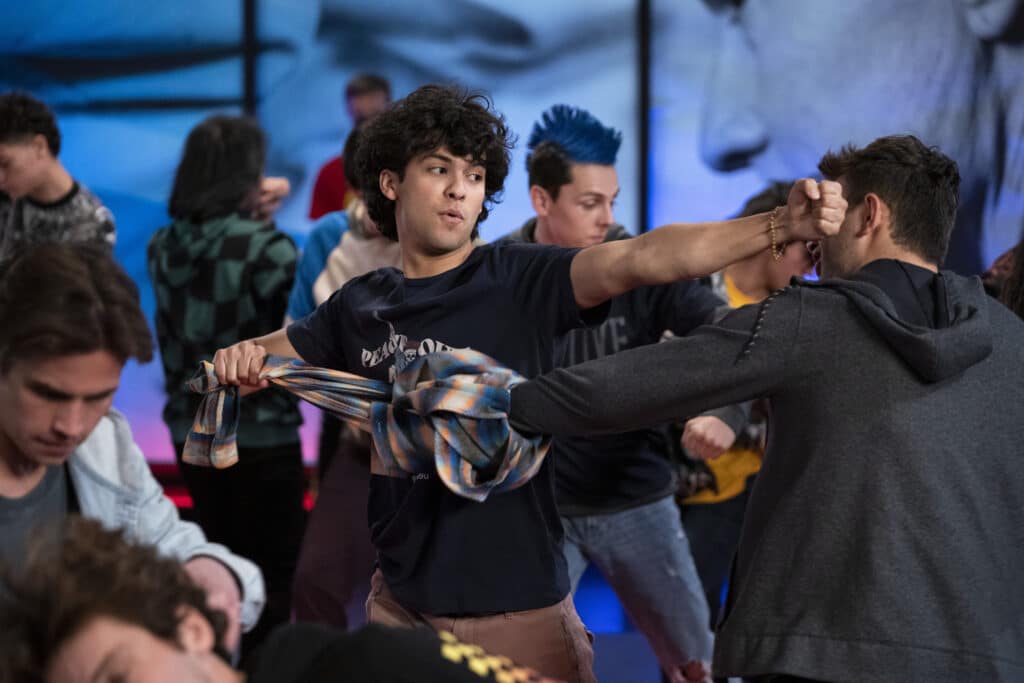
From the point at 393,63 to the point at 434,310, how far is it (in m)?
4.29

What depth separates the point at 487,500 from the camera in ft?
7.43

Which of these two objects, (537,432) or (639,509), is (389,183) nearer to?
(537,432)

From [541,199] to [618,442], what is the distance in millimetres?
763

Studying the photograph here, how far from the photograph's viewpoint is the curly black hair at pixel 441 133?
245 centimetres

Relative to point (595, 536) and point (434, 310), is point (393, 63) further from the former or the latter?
point (434, 310)

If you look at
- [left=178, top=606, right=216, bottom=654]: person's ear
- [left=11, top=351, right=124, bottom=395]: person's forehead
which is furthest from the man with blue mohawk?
[left=178, top=606, right=216, bottom=654]: person's ear

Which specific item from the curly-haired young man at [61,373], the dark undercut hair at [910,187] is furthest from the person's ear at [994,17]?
the curly-haired young man at [61,373]

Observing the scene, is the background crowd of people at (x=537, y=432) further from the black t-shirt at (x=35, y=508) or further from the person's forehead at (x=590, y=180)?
the person's forehead at (x=590, y=180)

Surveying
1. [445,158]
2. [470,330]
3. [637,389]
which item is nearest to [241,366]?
[470,330]

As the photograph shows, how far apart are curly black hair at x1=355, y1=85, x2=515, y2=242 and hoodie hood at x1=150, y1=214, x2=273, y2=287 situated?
1.17 m

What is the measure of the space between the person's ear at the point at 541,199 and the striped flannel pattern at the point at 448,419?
1.37 meters

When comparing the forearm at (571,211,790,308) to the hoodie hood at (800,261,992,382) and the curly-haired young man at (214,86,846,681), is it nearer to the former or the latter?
the curly-haired young man at (214,86,846,681)

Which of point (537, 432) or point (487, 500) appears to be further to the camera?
point (487, 500)

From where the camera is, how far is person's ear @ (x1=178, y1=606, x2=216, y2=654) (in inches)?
52.4
